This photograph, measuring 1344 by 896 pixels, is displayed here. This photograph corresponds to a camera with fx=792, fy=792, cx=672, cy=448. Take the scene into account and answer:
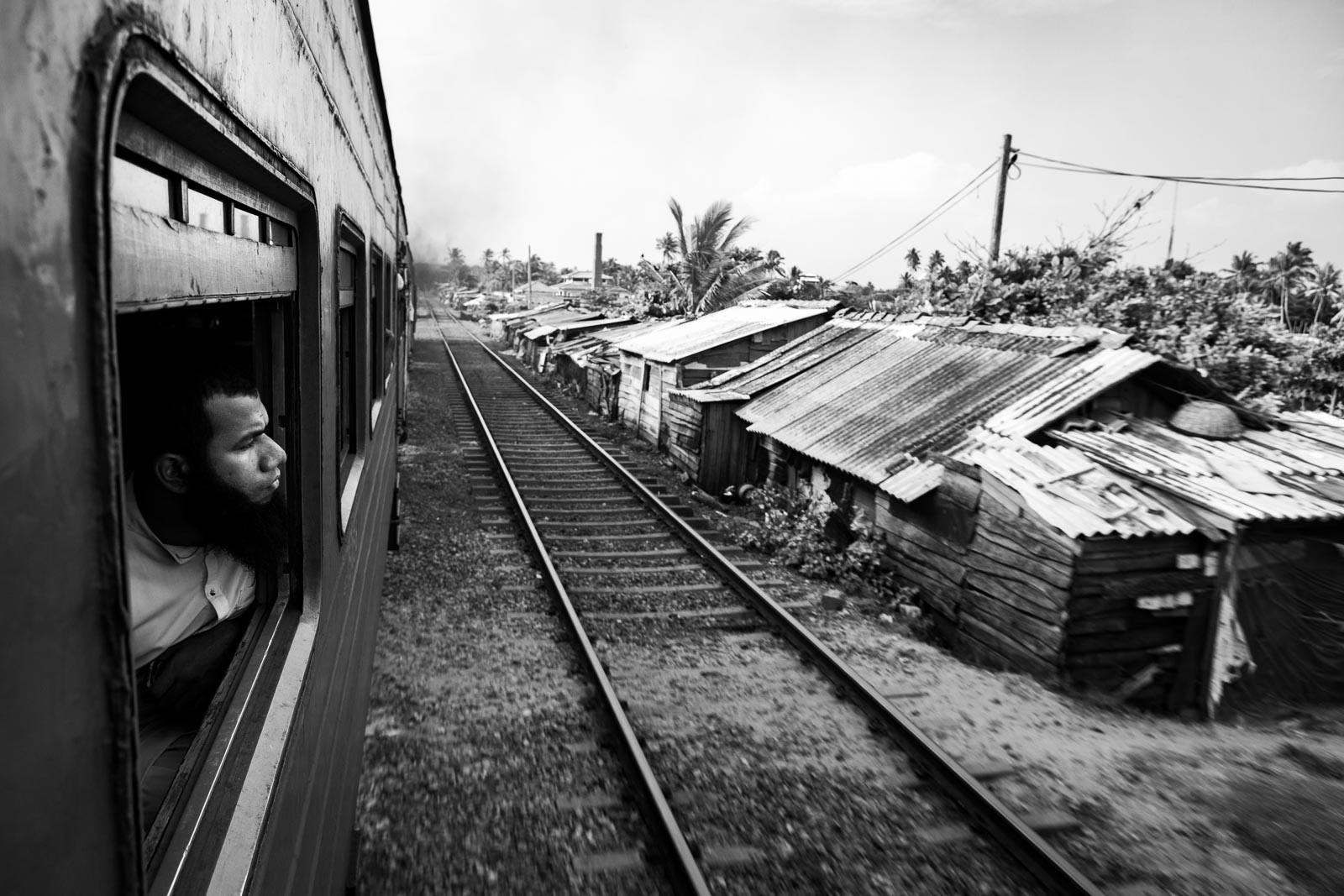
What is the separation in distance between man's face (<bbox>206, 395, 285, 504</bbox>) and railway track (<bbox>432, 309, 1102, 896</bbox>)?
9.93 ft

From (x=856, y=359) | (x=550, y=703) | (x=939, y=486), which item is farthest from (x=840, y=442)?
(x=550, y=703)

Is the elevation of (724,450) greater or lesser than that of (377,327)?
lesser

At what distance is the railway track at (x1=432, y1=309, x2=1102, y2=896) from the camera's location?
4.05m

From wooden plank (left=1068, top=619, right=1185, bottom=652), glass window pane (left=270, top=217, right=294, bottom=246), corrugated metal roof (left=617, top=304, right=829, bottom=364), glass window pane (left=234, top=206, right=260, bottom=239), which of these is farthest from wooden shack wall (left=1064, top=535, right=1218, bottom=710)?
corrugated metal roof (left=617, top=304, right=829, bottom=364)

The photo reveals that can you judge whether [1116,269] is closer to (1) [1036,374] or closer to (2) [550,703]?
(1) [1036,374]

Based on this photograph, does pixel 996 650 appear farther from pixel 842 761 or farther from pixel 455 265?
pixel 455 265

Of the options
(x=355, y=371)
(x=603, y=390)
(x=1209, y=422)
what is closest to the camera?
(x=355, y=371)

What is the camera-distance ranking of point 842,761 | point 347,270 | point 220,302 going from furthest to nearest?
1. point 842,761
2. point 347,270
3. point 220,302

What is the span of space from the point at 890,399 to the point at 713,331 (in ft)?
23.3

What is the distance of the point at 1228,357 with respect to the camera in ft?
39.7

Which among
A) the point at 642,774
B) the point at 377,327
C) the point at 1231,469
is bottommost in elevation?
the point at 642,774

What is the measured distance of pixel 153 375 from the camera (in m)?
1.65

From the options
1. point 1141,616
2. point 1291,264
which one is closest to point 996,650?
point 1141,616

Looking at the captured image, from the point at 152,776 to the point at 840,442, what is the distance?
8912mm
